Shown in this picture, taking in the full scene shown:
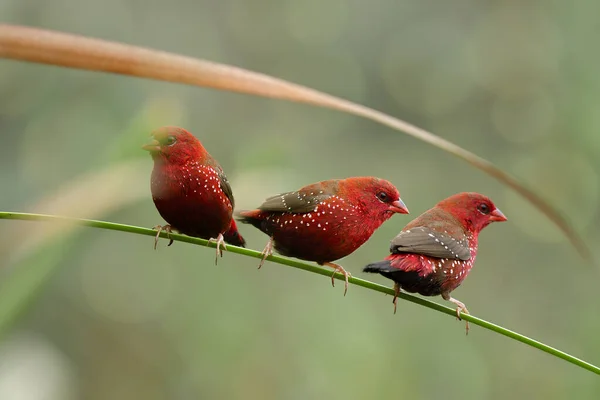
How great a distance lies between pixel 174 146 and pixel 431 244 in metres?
0.76

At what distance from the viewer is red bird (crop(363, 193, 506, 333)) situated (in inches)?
67.4

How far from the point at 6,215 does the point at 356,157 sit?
8.14 meters

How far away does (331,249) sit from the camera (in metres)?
1.60

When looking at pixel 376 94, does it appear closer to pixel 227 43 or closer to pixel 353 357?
pixel 227 43

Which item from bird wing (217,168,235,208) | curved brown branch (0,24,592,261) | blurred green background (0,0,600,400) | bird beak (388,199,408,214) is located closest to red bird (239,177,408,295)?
bird beak (388,199,408,214)

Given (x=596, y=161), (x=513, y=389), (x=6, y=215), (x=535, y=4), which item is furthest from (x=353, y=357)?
(x=535, y=4)

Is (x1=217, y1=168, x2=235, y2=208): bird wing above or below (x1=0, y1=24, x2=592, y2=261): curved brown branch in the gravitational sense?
below

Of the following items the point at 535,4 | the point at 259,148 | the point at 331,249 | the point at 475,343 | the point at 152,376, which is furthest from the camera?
the point at 535,4

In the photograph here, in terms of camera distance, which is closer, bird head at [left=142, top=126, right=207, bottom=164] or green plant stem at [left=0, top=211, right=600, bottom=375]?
green plant stem at [left=0, top=211, right=600, bottom=375]

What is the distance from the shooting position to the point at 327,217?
5.72 feet

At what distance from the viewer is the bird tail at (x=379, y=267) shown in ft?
5.06

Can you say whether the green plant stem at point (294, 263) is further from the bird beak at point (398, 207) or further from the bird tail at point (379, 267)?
the bird beak at point (398, 207)

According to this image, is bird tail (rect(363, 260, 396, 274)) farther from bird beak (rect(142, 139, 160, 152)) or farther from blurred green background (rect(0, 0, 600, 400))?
blurred green background (rect(0, 0, 600, 400))

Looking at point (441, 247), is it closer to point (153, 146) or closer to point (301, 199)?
point (301, 199)
